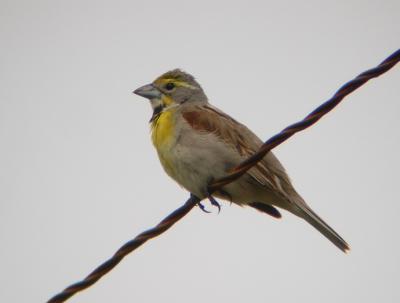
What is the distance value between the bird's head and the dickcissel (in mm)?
429

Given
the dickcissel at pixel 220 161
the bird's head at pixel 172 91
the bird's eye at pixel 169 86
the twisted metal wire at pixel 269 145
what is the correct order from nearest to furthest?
1. the twisted metal wire at pixel 269 145
2. the dickcissel at pixel 220 161
3. the bird's head at pixel 172 91
4. the bird's eye at pixel 169 86

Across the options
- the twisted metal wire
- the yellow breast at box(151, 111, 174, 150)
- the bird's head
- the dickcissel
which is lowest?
the twisted metal wire

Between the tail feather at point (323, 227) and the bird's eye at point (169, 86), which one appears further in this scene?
the bird's eye at point (169, 86)

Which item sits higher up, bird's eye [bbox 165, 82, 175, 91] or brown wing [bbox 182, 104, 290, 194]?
bird's eye [bbox 165, 82, 175, 91]

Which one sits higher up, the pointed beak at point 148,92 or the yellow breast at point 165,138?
the pointed beak at point 148,92

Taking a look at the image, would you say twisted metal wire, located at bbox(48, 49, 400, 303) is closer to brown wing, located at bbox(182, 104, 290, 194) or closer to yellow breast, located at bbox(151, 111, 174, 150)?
brown wing, located at bbox(182, 104, 290, 194)

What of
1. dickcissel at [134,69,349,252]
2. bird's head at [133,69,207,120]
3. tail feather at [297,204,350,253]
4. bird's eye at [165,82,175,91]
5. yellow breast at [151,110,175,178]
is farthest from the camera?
bird's eye at [165,82,175,91]

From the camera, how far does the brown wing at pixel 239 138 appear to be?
538 cm

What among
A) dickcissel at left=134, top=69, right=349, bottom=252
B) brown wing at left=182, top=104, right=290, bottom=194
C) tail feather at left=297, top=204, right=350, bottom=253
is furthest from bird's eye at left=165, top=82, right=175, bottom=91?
tail feather at left=297, top=204, right=350, bottom=253

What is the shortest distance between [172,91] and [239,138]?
1.37 m

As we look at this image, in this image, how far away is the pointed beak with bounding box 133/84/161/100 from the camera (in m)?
6.60

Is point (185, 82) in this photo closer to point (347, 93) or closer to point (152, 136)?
point (152, 136)

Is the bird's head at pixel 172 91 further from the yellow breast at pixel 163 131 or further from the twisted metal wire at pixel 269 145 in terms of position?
the twisted metal wire at pixel 269 145

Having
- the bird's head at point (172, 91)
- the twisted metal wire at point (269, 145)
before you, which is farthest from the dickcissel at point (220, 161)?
the twisted metal wire at point (269, 145)
